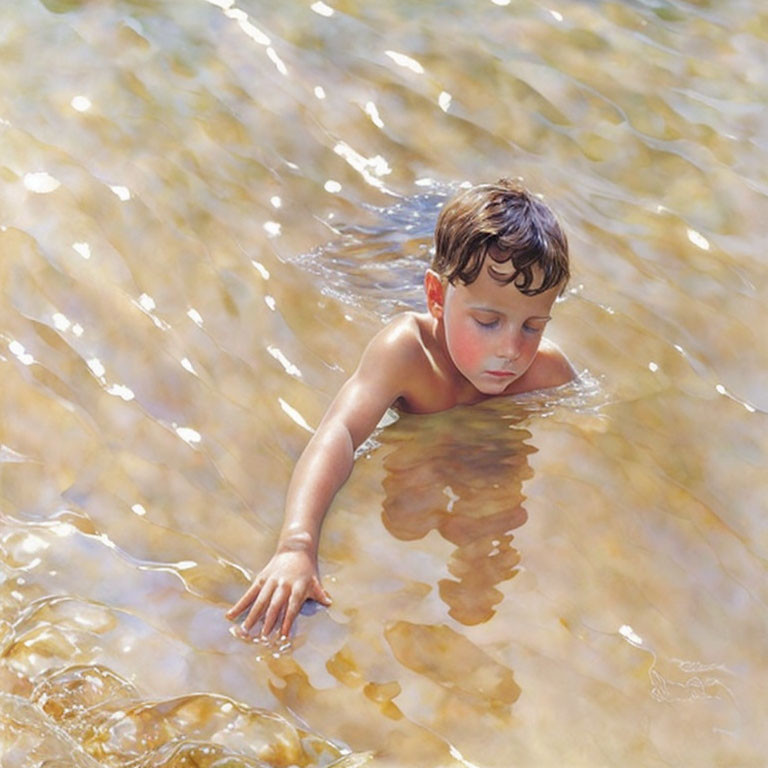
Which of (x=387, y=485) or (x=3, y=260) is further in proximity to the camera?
(x=3, y=260)

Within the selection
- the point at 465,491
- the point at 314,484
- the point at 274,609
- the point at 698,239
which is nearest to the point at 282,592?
the point at 274,609

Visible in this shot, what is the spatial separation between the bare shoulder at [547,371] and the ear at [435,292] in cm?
26

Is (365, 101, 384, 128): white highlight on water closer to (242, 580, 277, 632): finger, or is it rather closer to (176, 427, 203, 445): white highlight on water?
(176, 427, 203, 445): white highlight on water

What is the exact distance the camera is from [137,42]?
439 centimetres

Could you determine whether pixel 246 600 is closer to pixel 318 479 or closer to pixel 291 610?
pixel 291 610

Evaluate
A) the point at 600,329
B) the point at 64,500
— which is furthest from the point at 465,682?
the point at 600,329

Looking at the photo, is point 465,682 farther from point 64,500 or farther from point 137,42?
point 137,42

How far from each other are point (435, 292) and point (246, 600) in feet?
2.96

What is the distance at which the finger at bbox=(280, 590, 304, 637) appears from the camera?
2.55m

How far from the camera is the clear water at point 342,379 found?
2441 mm

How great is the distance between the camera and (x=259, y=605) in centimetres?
258

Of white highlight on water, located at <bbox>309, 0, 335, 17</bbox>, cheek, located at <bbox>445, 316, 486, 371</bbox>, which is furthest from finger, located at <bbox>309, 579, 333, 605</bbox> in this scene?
white highlight on water, located at <bbox>309, 0, 335, 17</bbox>

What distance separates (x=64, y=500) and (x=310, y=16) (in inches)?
92.3

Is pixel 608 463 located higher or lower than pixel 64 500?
higher
